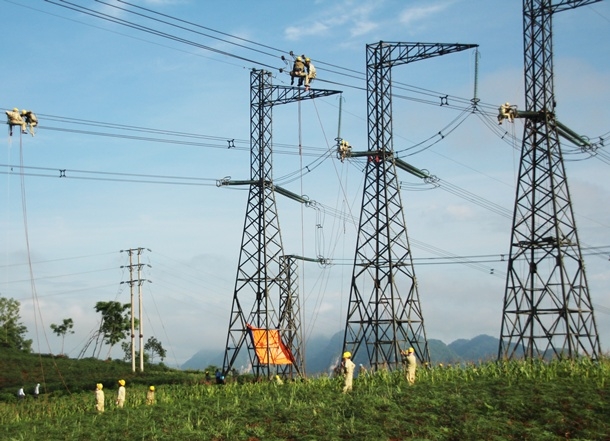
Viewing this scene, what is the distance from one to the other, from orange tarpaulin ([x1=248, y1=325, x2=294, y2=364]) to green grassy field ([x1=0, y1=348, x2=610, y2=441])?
37.3ft

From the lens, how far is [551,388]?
75.1ft

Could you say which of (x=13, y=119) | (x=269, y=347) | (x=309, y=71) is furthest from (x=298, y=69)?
(x=269, y=347)

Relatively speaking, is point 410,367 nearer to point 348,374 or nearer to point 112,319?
point 348,374

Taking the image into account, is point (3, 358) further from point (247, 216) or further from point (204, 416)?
point (204, 416)

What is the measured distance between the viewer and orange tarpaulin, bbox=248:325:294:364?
4166cm

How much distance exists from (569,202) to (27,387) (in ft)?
121

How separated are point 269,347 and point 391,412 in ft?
70.5

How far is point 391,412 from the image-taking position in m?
21.5

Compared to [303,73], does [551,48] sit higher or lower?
higher

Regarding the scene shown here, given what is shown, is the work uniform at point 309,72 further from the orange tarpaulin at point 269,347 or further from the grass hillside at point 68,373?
the grass hillside at point 68,373

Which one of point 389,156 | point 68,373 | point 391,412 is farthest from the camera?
point 68,373

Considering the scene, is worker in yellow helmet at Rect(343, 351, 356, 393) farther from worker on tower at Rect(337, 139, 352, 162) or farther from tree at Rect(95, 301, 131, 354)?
tree at Rect(95, 301, 131, 354)

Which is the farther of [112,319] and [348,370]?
[112,319]

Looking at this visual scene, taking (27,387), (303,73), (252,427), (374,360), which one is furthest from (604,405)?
(27,387)
